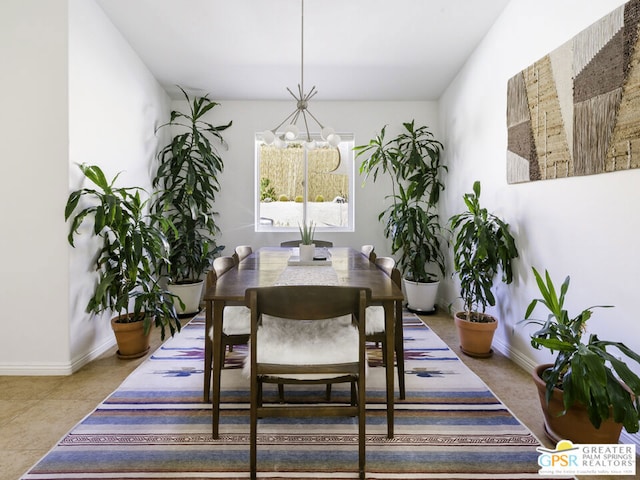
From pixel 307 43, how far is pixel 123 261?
8.02 ft

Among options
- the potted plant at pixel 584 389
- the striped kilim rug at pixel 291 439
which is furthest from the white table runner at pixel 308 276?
the potted plant at pixel 584 389

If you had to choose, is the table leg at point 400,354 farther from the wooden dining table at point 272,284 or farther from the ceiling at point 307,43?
the ceiling at point 307,43

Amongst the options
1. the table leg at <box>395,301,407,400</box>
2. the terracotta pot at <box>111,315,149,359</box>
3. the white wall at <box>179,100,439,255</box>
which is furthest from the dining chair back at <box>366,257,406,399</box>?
the white wall at <box>179,100,439,255</box>

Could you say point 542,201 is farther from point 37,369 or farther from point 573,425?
point 37,369

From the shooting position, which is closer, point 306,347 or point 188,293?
point 306,347

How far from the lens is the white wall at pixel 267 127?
4320mm

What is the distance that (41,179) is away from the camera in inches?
93.9

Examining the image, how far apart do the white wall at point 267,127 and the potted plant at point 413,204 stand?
154 millimetres

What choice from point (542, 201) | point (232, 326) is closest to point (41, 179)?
point (232, 326)

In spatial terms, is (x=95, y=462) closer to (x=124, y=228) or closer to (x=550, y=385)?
(x=124, y=228)

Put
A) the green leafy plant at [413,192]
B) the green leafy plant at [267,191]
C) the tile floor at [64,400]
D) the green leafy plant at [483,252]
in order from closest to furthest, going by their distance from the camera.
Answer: the tile floor at [64,400] → the green leafy plant at [483,252] → the green leafy plant at [413,192] → the green leafy plant at [267,191]

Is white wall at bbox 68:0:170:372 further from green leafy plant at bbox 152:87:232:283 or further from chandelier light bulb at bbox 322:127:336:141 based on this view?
chandelier light bulb at bbox 322:127:336:141

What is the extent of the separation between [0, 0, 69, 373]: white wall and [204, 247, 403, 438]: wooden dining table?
1.20 metres

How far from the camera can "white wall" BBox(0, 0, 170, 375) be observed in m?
2.36
